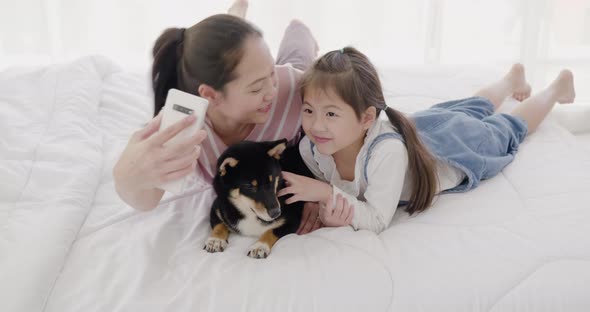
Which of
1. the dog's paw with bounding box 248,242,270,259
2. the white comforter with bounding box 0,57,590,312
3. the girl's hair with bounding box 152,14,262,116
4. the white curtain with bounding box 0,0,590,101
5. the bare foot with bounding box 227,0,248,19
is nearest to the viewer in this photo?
the white comforter with bounding box 0,57,590,312

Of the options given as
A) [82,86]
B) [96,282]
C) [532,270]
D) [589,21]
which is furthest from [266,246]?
[589,21]

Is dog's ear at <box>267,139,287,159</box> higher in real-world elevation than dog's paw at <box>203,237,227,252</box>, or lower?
higher

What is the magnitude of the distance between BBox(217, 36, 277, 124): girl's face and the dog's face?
0.11 meters

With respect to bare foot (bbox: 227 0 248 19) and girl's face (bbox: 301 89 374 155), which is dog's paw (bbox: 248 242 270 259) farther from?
bare foot (bbox: 227 0 248 19)

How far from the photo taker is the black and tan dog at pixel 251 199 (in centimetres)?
106

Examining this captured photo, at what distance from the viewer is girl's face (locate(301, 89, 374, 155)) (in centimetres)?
114

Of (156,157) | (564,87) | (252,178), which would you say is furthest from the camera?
(564,87)

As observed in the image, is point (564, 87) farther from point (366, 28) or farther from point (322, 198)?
point (366, 28)

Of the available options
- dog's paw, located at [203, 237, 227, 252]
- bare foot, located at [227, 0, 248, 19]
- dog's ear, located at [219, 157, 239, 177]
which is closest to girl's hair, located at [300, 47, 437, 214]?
dog's ear, located at [219, 157, 239, 177]

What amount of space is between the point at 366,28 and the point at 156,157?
1.91 metres

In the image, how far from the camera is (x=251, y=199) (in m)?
1.07

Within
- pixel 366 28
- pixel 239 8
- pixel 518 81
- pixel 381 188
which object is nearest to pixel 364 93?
pixel 381 188

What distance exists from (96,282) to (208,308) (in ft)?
0.67

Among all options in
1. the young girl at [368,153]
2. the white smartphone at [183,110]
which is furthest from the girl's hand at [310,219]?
the white smartphone at [183,110]
